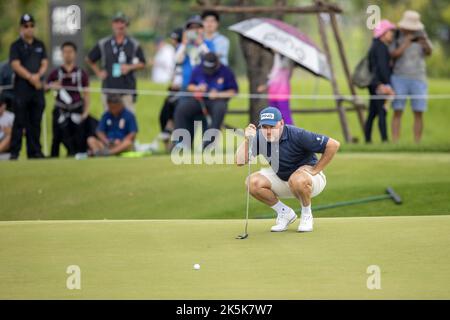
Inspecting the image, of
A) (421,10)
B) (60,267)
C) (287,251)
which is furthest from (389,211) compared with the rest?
(421,10)

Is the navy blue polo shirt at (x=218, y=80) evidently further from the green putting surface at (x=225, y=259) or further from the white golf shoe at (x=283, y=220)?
the white golf shoe at (x=283, y=220)

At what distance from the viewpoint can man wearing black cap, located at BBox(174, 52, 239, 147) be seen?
2020cm

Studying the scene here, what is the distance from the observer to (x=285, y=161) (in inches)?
479

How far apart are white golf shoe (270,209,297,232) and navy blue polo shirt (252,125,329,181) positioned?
37cm

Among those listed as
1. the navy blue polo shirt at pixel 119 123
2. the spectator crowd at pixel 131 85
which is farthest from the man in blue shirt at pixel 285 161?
the navy blue polo shirt at pixel 119 123

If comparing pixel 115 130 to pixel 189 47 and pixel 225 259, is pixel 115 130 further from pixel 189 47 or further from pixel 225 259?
pixel 225 259

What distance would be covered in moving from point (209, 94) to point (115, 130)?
5.58 ft

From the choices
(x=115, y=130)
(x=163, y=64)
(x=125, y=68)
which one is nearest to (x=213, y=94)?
(x=115, y=130)

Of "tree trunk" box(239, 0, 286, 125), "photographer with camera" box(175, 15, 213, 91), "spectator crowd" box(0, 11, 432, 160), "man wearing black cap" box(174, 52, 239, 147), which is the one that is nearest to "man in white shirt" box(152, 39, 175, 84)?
"tree trunk" box(239, 0, 286, 125)

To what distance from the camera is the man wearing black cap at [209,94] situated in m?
20.2

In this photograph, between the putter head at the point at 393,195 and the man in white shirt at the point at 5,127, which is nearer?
the putter head at the point at 393,195

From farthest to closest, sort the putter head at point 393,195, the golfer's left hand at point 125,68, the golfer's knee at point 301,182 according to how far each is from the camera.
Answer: the golfer's left hand at point 125,68 < the putter head at point 393,195 < the golfer's knee at point 301,182

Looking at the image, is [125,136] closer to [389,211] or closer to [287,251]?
[389,211]
